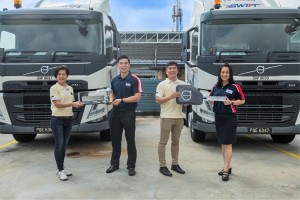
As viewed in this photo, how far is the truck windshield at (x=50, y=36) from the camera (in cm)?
710

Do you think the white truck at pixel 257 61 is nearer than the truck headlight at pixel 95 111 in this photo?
Yes

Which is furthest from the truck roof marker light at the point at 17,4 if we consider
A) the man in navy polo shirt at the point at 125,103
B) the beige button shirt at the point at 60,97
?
the man in navy polo shirt at the point at 125,103

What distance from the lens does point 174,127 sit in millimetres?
5488

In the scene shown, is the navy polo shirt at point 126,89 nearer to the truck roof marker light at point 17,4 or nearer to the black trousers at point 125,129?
the black trousers at point 125,129

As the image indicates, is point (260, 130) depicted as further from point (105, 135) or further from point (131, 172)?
point (105, 135)

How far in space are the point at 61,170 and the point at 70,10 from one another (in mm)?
3509

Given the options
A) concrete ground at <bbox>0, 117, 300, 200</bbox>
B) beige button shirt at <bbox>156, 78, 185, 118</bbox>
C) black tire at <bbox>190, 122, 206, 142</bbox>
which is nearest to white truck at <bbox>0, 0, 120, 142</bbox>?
concrete ground at <bbox>0, 117, 300, 200</bbox>

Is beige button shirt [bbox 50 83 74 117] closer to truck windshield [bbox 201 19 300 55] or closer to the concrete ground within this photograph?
the concrete ground

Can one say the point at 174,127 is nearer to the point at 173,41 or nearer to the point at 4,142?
the point at 4,142

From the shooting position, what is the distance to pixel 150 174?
552cm

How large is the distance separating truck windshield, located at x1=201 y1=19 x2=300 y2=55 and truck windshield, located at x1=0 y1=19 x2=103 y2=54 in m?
2.25

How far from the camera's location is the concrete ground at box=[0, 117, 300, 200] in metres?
Answer: 4.64

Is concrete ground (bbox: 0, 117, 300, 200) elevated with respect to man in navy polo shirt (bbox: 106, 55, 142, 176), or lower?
lower

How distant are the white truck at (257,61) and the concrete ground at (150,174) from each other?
0.72m
